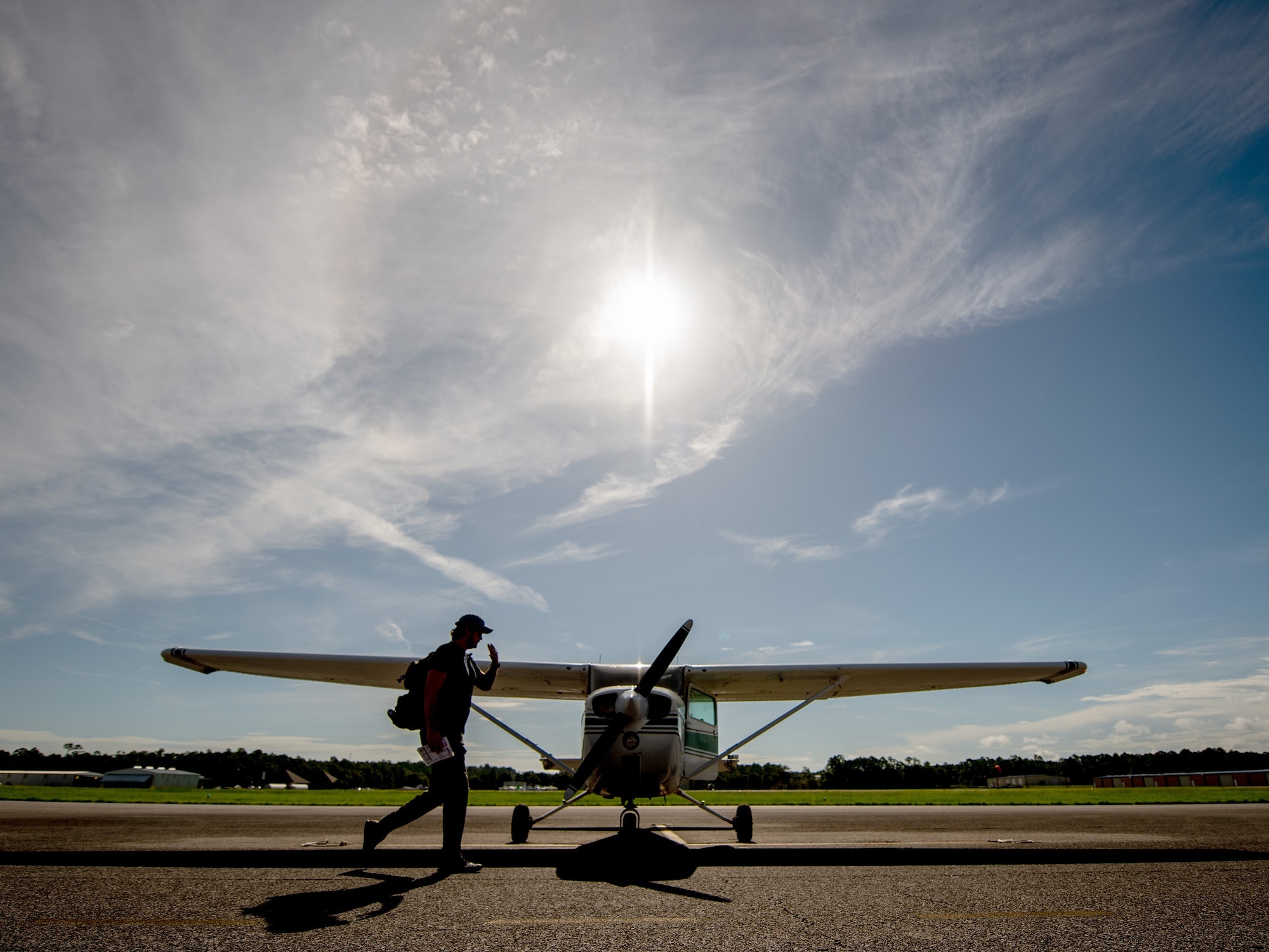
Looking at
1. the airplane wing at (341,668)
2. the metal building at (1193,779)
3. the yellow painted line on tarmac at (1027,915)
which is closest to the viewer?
the yellow painted line on tarmac at (1027,915)

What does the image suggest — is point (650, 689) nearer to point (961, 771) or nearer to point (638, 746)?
point (638, 746)

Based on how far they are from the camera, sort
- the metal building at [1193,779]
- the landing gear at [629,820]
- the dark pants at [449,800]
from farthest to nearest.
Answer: the metal building at [1193,779] → the landing gear at [629,820] → the dark pants at [449,800]

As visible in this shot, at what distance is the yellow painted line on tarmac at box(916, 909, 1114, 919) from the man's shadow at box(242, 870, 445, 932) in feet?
10.2

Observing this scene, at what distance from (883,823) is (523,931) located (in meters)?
13.4

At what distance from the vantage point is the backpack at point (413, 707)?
5969mm

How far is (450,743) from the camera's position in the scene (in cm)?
581

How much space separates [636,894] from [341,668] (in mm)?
9690

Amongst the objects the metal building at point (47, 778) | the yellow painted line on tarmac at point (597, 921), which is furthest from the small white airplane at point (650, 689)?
the metal building at point (47, 778)

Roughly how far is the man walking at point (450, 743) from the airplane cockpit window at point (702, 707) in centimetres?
532

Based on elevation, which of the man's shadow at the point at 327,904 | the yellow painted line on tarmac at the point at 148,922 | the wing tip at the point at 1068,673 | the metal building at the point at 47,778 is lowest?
the metal building at the point at 47,778

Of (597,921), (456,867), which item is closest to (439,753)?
(456,867)

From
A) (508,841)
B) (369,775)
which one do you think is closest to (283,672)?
(508,841)

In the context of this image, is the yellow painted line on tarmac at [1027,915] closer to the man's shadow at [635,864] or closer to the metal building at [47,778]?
the man's shadow at [635,864]

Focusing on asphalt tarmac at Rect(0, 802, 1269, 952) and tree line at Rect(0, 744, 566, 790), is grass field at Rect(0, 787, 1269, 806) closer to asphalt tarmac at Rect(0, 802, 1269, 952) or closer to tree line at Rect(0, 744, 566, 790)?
asphalt tarmac at Rect(0, 802, 1269, 952)
